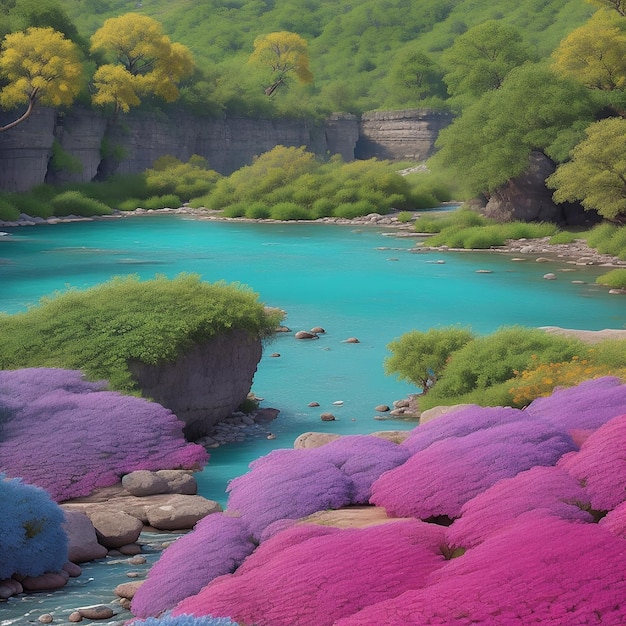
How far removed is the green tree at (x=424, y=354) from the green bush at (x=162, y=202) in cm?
4010

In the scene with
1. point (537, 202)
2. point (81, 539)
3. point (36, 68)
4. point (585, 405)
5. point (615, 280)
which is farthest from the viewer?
point (36, 68)

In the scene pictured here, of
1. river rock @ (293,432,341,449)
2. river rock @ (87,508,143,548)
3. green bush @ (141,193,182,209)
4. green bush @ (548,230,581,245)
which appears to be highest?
green bush @ (141,193,182,209)

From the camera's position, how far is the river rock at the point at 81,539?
313 inches

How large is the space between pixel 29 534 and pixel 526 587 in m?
3.87

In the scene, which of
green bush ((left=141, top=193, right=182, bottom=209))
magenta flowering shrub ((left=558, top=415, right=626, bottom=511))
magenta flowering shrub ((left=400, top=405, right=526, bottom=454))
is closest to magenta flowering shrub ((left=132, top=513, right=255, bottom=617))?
magenta flowering shrub ((left=400, top=405, right=526, bottom=454))

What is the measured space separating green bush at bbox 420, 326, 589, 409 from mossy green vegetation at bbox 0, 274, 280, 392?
270 cm

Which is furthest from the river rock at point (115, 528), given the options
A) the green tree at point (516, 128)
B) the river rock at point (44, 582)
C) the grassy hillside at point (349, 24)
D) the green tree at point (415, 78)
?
the grassy hillside at point (349, 24)

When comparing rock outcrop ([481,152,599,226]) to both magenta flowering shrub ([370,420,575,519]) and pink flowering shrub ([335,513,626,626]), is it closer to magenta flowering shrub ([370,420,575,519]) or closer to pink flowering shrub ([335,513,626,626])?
magenta flowering shrub ([370,420,575,519])

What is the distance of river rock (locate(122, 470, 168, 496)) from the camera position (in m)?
9.75

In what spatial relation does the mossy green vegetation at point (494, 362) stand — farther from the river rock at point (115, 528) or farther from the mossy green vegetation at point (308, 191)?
the mossy green vegetation at point (308, 191)

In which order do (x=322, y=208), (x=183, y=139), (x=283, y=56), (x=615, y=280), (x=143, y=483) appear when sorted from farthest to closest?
1. (x=283, y=56)
2. (x=183, y=139)
3. (x=322, y=208)
4. (x=615, y=280)
5. (x=143, y=483)

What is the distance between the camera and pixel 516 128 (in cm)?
3906

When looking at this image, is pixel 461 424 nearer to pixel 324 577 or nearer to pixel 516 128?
pixel 324 577

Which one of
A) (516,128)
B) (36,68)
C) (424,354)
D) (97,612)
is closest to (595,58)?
(516,128)
